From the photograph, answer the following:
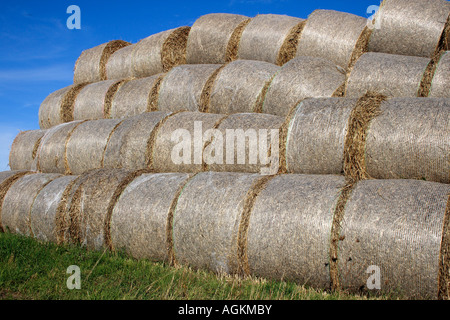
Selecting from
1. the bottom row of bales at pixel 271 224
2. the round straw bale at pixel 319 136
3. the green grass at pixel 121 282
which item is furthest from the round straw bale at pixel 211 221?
the round straw bale at pixel 319 136

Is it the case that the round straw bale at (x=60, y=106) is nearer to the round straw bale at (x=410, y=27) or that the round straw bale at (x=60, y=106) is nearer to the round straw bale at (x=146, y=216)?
the round straw bale at (x=146, y=216)

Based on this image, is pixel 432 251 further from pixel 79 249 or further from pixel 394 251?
pixel 79 249

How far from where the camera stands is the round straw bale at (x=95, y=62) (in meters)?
10.6

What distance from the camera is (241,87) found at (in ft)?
23.7

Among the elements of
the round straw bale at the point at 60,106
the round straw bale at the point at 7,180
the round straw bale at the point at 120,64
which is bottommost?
the round straw bale at the point at 7,180

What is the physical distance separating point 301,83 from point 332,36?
146 cm

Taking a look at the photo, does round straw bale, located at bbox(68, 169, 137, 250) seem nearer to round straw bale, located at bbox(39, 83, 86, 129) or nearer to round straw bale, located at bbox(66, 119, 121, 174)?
round straw bale, located at bbox(66, 119, 121, 174)

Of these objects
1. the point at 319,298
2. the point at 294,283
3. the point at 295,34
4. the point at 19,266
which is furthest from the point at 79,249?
the point at 295,34

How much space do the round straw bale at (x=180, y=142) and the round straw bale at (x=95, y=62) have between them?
4.54 metres

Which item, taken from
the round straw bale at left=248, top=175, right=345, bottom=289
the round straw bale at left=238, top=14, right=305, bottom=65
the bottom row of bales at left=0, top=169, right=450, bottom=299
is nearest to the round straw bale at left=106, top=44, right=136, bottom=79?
the round straw bale at left=238, top=14, right=305, bottom=65

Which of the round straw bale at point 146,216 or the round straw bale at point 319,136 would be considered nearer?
the round straw bale at point 319,136

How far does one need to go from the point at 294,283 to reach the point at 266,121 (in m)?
2.47

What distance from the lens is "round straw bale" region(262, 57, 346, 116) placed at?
260 inches

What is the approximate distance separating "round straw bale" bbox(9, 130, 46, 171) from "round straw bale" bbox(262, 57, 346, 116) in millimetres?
5418
